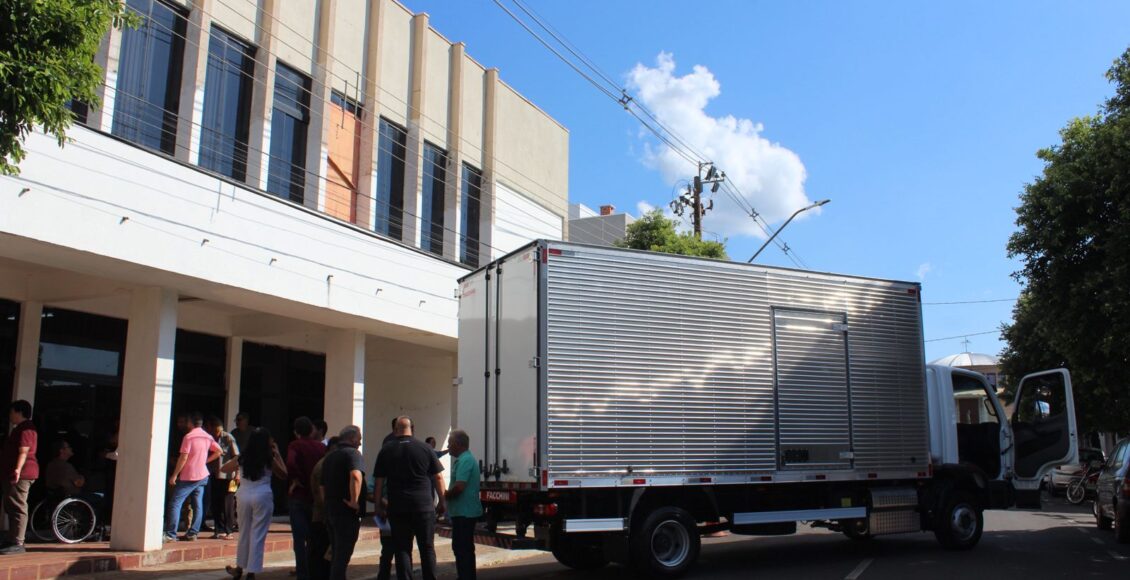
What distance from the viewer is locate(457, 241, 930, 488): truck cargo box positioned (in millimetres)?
9031

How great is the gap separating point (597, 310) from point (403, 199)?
9.45 meters

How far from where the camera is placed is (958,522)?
462 inches

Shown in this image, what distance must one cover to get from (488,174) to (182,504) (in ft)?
34.6

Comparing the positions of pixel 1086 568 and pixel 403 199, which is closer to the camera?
pixel 1086 568

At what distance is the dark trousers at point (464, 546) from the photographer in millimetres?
8633

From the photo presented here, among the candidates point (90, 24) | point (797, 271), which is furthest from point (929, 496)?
point (90, 24)

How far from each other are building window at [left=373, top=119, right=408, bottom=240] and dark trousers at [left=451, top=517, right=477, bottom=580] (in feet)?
30.7

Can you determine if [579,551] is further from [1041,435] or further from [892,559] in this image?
[1041,435]

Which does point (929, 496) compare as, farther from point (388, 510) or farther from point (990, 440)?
point (388, 510)

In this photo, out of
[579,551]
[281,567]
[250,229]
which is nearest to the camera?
[579,551]

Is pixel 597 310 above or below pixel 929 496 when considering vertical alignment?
above

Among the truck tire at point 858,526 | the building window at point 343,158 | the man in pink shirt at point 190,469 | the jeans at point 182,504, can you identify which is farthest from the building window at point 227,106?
the truck tire at point 858,526

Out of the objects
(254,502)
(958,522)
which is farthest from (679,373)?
(958,522)

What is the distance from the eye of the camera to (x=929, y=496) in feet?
38.2
